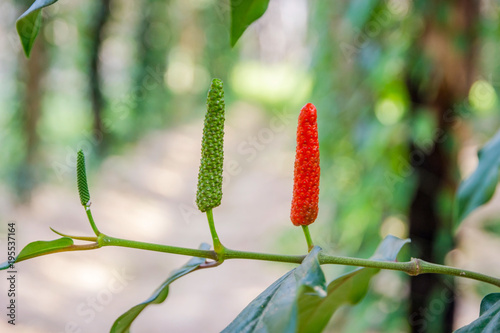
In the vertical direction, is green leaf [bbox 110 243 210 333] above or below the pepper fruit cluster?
below

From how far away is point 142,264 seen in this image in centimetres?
308

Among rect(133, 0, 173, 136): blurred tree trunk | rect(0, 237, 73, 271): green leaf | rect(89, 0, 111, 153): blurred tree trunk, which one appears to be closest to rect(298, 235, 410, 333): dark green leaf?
rect(0, 237, 73, 271): green leaf

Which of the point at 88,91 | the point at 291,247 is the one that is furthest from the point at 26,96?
the point at 291,247

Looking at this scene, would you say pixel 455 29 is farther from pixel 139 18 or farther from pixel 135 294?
pixel 139 18

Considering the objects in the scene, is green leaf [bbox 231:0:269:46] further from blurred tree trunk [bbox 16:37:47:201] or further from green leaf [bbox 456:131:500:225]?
blurred tree trunk [bbox 16:37:47:201]

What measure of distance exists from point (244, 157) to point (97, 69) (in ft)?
7.17

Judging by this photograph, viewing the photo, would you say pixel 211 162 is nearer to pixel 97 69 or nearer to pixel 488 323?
pixel 488 323

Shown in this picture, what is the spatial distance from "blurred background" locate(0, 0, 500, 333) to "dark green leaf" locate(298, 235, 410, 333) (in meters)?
0.59

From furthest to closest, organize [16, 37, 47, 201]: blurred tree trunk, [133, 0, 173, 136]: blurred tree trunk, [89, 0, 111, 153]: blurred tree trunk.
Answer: [133, 0, 173, 136]: blurred tree trunk < [89, 0, 111, 153]: blurred tree trunk < [16, 37, 47, 201]: blurred tree trunk

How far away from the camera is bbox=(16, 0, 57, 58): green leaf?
0.98 ft

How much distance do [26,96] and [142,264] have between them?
1423 mm

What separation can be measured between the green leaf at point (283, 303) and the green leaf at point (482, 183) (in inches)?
14.3

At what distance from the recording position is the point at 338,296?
41 centimetres

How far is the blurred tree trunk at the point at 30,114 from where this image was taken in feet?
10.6
